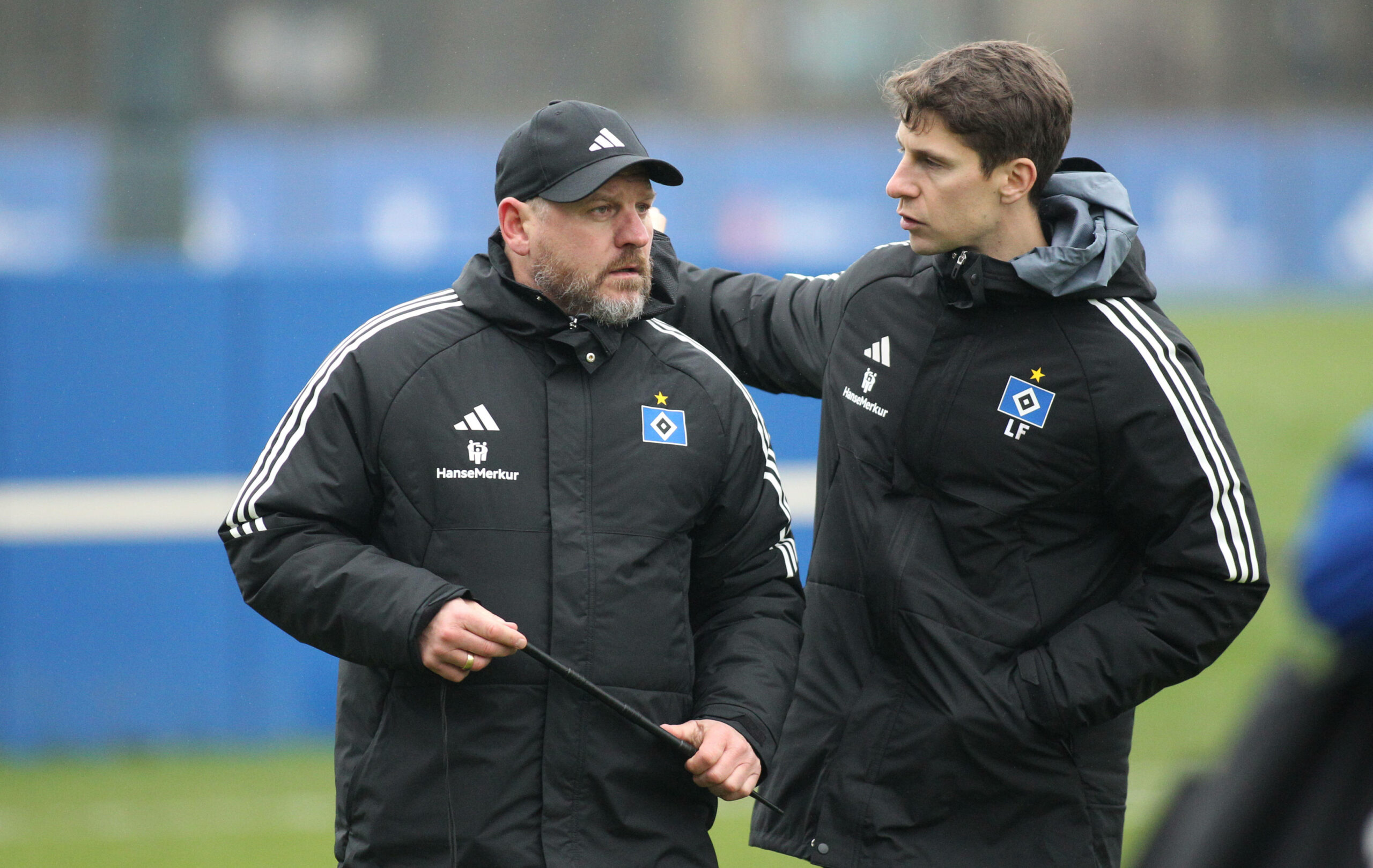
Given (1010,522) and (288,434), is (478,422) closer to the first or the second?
(288,434)

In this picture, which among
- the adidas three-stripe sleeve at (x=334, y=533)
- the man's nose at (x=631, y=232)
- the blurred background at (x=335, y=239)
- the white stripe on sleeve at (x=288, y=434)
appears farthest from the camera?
the blurred background at (x=335, y=239)

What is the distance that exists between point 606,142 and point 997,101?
0.70 metres

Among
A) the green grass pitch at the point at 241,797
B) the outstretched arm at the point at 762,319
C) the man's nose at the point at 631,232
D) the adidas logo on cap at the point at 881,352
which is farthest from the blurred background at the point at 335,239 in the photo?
the man's nose at the point at 631,232

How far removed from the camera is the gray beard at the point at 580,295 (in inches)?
113

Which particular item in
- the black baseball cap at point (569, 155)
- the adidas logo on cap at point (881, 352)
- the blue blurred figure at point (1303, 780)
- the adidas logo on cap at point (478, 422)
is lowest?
the adidas logo on cap at point (478, 422)

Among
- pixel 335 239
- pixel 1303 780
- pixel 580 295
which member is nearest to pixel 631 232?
pixel 580 295

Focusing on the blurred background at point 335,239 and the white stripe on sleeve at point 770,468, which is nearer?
the white stripe on sleeve at point 770,468

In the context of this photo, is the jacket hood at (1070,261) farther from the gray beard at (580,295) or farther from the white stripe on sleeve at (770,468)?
the gray beard at (580,295)

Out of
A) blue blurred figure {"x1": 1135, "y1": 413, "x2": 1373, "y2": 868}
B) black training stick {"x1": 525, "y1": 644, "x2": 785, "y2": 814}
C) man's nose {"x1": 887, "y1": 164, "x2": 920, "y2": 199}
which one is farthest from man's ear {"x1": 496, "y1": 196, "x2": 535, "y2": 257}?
blue blurred figure {"x1": 1135, "y1": 413, "x2": 1373, "y2": 868}

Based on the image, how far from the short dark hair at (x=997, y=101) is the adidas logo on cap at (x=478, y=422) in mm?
931

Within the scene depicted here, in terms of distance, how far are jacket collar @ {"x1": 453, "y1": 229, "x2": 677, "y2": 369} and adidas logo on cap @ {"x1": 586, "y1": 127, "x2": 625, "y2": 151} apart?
0.90 ft

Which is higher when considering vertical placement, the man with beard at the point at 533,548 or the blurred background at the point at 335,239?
the man with beard at the point at 533,548

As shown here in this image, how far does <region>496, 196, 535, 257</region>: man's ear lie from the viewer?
9.58ft

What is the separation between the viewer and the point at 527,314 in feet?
9.34
